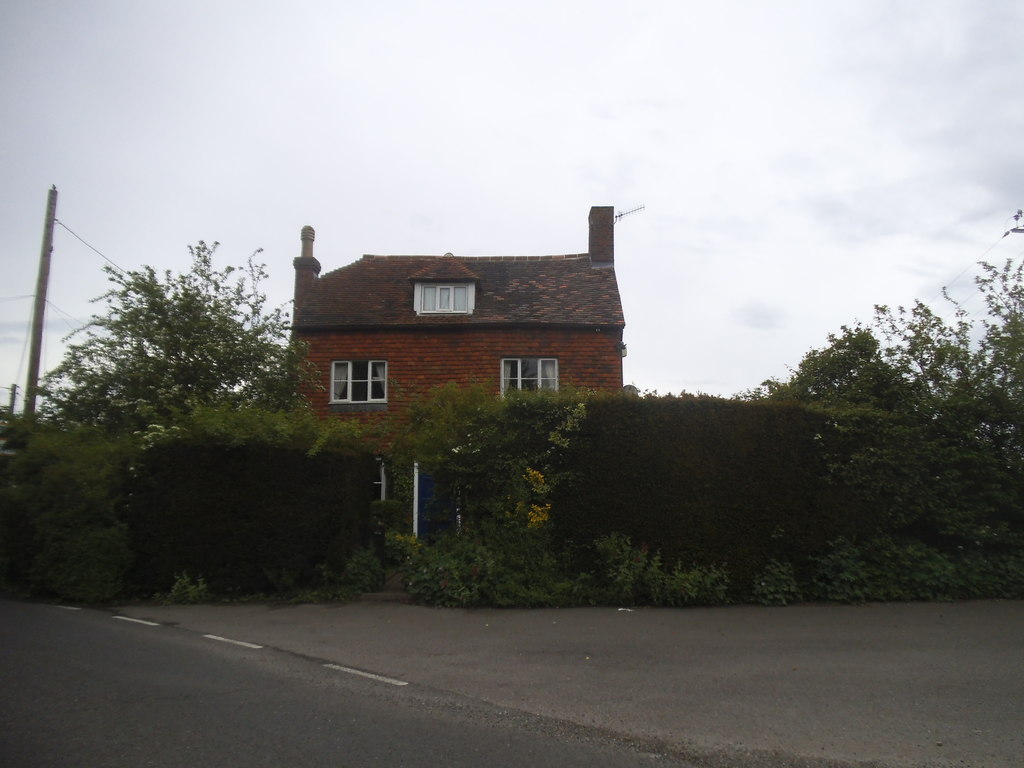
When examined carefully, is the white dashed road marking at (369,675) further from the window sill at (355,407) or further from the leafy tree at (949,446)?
the window sill at (355,407)

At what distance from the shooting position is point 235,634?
8570mm

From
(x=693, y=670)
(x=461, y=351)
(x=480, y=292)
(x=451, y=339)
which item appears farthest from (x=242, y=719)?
(x=480, y=292)

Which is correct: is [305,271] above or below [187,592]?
above

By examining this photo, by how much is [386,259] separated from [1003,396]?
1708 cm

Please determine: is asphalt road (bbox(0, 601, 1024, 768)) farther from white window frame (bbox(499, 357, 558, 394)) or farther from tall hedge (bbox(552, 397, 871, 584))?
white window frame (bbox(499, 357, 558, 394))

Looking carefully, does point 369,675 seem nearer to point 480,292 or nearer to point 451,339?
point 451,339

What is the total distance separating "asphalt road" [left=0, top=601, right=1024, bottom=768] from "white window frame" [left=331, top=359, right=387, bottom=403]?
A: 9.01 metres

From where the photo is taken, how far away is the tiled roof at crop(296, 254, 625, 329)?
757 inches

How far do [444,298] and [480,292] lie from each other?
125cm

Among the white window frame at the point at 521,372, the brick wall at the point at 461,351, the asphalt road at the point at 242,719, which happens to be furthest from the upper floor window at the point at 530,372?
the asphalt road at the point at 242,719

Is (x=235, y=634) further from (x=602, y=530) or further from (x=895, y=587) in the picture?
(x=895, y=587)

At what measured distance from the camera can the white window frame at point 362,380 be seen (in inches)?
749

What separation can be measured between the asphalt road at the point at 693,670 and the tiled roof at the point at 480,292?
10245mm

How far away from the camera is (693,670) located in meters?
6.72
